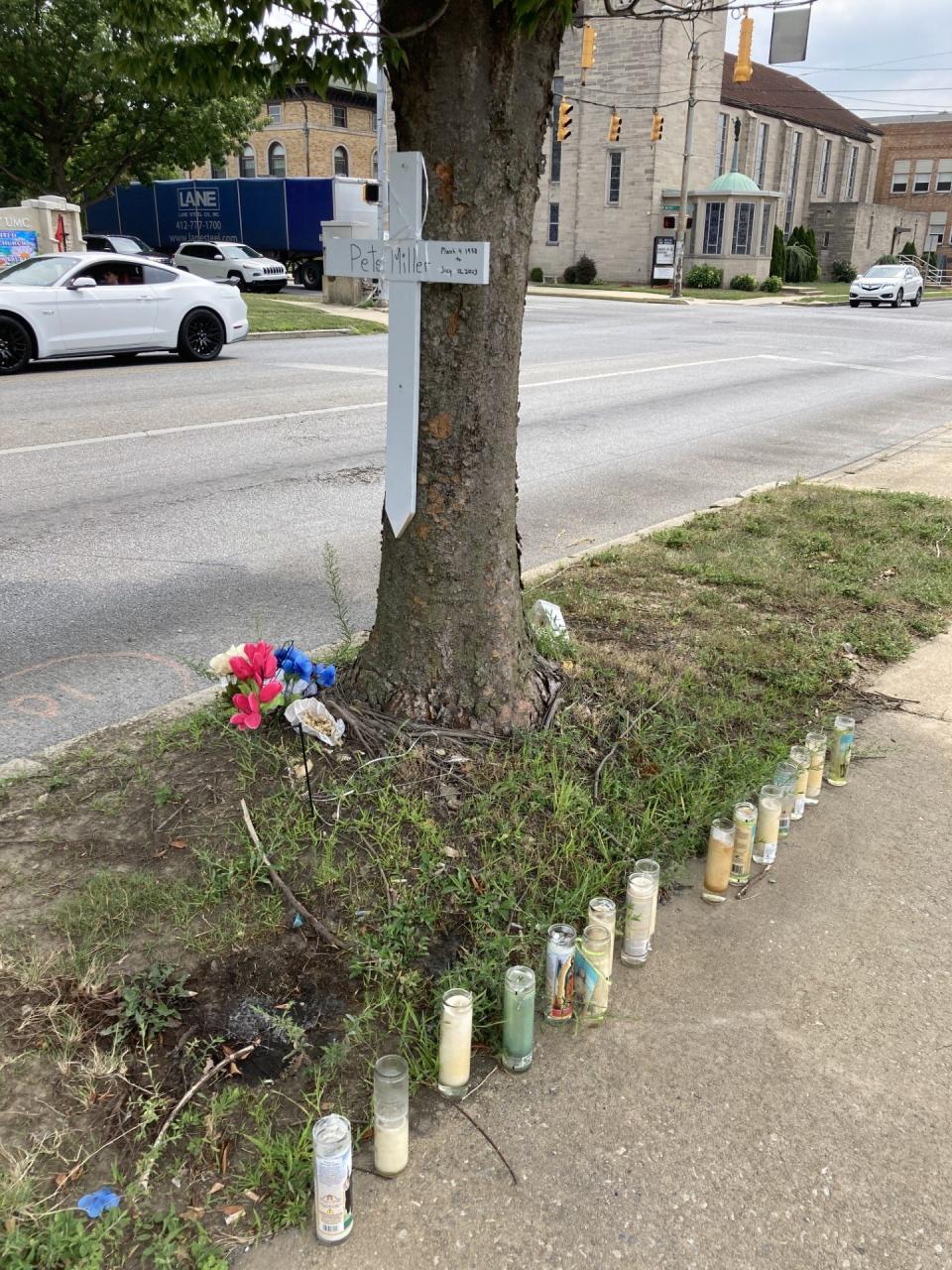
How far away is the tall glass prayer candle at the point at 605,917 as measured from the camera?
2650mm

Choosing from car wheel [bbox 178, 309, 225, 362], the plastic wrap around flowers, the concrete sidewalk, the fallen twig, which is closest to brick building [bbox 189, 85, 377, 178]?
car wheel [bbox 178, 309, 225, 362]

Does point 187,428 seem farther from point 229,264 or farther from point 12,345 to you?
point 229,264

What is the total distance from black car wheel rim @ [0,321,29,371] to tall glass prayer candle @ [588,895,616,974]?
13426 mm

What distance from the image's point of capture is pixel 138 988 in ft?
8.50

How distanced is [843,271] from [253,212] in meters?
40.5

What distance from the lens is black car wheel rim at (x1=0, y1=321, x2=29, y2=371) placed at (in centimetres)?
1372

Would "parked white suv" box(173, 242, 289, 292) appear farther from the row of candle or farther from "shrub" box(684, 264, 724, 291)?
the row of candle

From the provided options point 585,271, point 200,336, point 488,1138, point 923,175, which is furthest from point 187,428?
point 923,175

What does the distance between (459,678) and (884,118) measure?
98270 mm

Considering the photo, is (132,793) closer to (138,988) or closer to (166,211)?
(138,988)

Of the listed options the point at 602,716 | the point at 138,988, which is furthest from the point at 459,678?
the point at 138,988

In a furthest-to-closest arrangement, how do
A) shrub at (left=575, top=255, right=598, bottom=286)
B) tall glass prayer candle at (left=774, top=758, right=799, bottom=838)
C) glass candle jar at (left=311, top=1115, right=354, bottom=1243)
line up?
shrub at (left=575, top=255, right=598, bottom=286), tall glass prayer candle at (left=774, top=758, right=799, bottom=838), glass candle jar at (left=311, top=1115, right=354, bottom=1243)

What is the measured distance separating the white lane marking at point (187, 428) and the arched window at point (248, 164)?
55038 millimetres

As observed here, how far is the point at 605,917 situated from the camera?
8.83 feet
